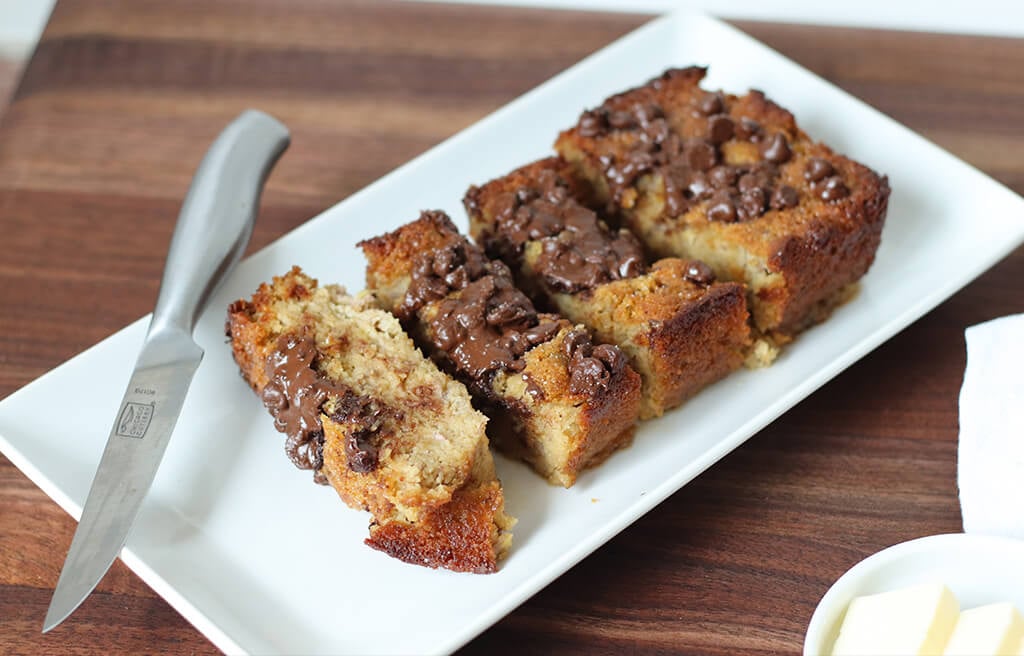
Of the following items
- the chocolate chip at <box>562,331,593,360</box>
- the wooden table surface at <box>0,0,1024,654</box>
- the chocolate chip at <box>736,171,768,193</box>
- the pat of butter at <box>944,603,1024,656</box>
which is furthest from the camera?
the chocolate chip at <box>736,171,768,193</box>

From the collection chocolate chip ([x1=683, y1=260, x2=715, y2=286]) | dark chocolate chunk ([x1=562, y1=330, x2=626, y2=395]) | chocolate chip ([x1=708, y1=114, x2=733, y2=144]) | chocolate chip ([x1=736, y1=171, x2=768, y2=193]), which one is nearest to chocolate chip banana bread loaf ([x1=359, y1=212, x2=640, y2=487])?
dark chocolate chunk ([x1=562, y1=330, x2=626, y2=395])

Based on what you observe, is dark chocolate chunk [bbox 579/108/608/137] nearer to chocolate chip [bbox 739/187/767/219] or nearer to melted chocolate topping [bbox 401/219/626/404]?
chocolate chip [bbox 739/187/767/219]

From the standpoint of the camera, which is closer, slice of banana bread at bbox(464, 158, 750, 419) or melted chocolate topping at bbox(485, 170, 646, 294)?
slice of banana bread at bbox(464, 158, 750, 419)

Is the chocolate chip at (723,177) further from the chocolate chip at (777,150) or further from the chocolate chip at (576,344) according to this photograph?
the chocolate chip at (576,344)

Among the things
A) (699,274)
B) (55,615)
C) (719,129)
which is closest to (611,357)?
(699,274)

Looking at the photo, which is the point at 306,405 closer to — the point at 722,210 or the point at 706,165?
the point at 722,210

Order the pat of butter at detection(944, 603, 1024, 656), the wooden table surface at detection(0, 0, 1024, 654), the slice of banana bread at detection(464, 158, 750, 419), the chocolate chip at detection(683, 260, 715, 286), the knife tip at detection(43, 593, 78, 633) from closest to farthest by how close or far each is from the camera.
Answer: the pat of butter at detection(944, 603, 1024, 656) → the knife tip at detection(43, 593, 78, 633) → the wooden table surface at detection(0, 0, 1024, 654) → the slice of banana bread at detection(464, 158, 750, 419) → the chocolate chip at detection(683, 260, 715, 286)

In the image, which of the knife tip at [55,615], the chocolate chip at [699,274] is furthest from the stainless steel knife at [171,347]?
the chocolate chip at [699,274]

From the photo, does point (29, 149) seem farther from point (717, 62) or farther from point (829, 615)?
point (829, 615)
